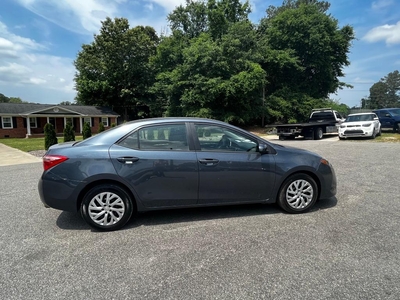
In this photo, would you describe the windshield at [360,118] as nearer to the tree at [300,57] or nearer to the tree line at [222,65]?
the tree line at [222,65]

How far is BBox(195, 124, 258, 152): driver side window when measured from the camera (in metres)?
3.68

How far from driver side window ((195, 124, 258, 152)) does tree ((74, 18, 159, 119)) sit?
3180 cm

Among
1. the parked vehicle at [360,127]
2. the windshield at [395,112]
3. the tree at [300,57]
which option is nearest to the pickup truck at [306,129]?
the parked vehicle at [360,127]

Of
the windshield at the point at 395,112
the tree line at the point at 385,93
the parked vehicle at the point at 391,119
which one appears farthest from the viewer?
the tree line at the point at 385,93

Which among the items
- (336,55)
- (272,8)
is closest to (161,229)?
(336,55)

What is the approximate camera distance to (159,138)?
357 cm

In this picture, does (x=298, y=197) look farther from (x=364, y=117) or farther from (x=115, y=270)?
(x=364, y=117)

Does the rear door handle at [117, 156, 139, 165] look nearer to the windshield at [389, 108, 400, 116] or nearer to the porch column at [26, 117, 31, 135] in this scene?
the windshield at [389, 108, 400, 116]

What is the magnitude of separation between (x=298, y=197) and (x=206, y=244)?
181 cm

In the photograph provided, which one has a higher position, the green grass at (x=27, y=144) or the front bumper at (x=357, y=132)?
the front bumper at (x=357, y=132)

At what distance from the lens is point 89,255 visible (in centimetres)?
280

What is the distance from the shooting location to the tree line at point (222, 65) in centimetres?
2316

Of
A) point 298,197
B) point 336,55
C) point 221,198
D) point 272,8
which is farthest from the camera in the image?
point 272,8

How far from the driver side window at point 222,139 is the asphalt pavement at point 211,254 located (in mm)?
1090
